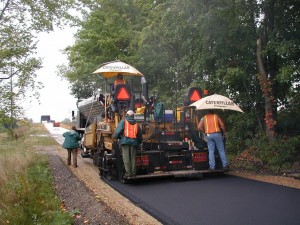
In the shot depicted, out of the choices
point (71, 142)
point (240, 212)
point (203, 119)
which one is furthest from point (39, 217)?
point (71, 142)

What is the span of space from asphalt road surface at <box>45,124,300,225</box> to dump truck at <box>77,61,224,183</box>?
0.42m

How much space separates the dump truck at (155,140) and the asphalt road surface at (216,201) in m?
0.42

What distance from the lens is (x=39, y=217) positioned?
6.59 metres

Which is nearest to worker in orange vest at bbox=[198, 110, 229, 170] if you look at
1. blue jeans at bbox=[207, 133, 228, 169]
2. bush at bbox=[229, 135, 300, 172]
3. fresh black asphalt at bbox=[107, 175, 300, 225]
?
blue jeans at bbox=[207, 133, 228, 169]

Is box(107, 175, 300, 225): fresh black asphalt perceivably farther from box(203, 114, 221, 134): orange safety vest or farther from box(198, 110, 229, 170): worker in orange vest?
box(203, 114, 221, 134): orange safety vest

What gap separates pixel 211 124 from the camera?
1074cm

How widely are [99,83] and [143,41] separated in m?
4.84

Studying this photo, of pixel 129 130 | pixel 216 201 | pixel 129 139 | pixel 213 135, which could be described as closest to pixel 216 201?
pixel 216 201

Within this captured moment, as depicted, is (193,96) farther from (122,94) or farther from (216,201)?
(216,201)

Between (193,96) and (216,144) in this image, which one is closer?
(216,144)

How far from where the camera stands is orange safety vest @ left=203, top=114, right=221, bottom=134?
1069 cm

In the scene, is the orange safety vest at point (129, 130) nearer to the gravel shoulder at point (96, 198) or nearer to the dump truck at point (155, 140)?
the dump truck at point (155, 140)

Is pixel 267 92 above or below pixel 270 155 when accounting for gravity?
above

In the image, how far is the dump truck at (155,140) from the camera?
10.2 m
